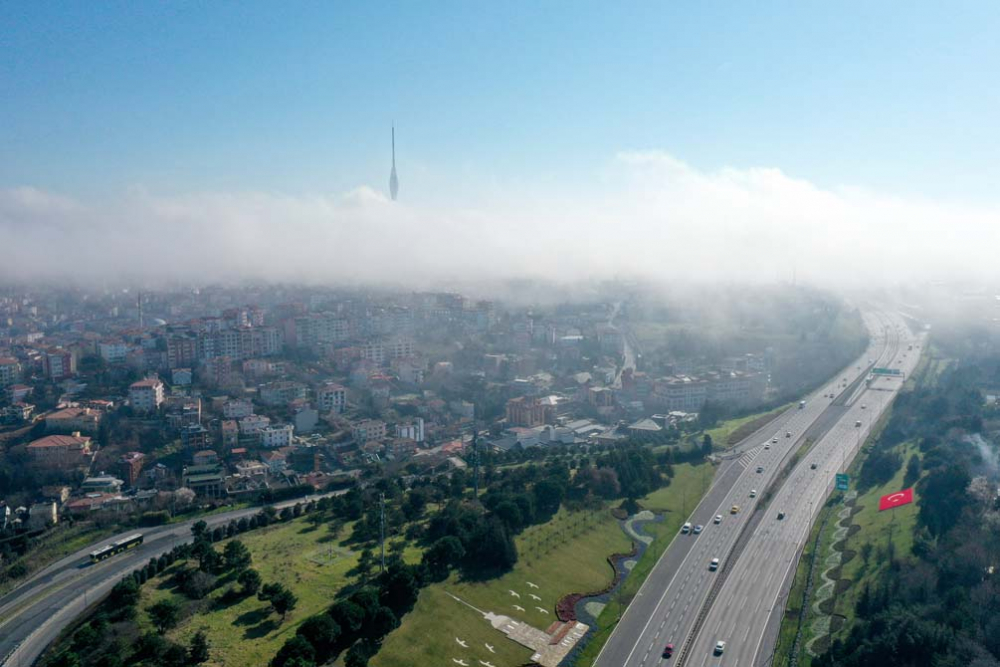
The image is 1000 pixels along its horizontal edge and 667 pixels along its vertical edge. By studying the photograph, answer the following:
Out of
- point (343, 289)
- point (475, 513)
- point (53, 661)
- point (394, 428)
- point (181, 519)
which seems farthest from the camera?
point (343, 289)

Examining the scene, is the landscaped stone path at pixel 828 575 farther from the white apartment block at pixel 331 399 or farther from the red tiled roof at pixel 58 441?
the red tiled roof at pixel 58 441

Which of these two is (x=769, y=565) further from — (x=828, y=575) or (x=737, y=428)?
(x=737, y=428)

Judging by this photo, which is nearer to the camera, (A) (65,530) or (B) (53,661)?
(B) (53,661)

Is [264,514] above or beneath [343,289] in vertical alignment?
beneath

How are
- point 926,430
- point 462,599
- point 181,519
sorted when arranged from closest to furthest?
point 462,599
point 181,519
point 926,430

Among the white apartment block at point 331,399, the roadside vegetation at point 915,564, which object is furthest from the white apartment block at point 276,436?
the roadside vegetation at point 915,564

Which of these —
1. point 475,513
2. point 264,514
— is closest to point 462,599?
point 475,513

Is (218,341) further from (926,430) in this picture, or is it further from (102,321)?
(926,430)
